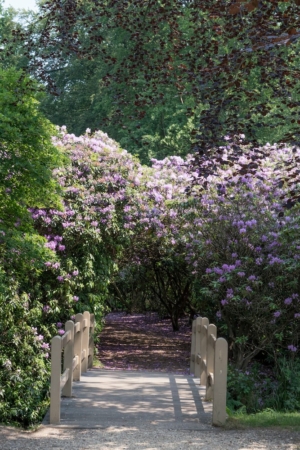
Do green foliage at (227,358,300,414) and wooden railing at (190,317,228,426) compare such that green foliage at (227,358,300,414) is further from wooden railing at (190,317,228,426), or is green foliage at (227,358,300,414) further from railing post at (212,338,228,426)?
railing post at (212,338,228,426)

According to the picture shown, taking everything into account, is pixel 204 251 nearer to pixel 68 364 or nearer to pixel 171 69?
pixel 171 69

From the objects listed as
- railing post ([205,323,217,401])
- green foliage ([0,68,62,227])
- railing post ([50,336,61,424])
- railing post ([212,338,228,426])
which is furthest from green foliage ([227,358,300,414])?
green foliage ([0,68,62,227])

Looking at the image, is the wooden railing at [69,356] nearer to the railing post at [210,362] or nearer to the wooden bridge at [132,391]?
the wooden bridge at [132,391]

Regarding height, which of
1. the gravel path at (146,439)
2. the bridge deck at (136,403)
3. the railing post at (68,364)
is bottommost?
the gravel path at (146,439)

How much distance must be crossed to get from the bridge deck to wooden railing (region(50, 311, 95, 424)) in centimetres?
18

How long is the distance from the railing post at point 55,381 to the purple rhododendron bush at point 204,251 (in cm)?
255

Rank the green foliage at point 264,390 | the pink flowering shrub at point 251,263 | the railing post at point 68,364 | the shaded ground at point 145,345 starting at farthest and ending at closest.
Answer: the shaded ground at point 145,345, the pink flowering shrub at point 251,263, the green foliage at point 264,390, the railing post at point 68,364

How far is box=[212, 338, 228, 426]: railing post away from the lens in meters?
7.38

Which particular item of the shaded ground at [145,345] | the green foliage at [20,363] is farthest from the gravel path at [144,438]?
the shaded ground at [145,345]

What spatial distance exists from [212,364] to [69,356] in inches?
70.6

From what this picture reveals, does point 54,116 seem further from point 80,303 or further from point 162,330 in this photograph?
point 80,303

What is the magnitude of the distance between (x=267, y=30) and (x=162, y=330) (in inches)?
501

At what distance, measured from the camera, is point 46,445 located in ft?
22.0

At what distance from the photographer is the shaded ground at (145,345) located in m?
14.2
